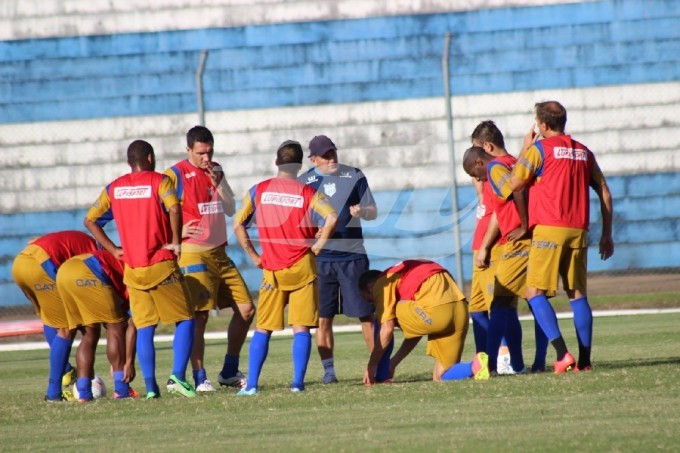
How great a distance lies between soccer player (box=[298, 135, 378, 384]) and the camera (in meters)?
10.8

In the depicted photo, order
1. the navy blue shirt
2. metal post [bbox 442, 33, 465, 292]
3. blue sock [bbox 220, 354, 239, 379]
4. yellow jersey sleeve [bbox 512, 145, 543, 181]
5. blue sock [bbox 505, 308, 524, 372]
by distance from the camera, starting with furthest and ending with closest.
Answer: metal post [bbox 442, 33, 465, 292] < the navy blue shirt < blue sock [bbox 220, 354, 239, 379] < blue sock [bbox 505, 308, 524, 372] < yellow jersey sleeve [bbox 512, 145, 543, 181]

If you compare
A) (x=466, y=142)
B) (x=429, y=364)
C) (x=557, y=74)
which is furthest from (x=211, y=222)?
(x=557, y=74)

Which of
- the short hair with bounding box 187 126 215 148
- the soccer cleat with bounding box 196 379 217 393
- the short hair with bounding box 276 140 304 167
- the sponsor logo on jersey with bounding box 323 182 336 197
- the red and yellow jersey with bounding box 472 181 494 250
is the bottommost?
the soccer cleat with bounding box 196 379 217 393

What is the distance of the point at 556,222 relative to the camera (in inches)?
364

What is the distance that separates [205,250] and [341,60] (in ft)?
42.7

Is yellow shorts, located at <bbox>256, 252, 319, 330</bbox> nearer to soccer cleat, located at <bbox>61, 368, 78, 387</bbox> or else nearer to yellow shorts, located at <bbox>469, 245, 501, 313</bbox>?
yellow shorts, located at <bbox>469, 245, 501, 313</bbox>

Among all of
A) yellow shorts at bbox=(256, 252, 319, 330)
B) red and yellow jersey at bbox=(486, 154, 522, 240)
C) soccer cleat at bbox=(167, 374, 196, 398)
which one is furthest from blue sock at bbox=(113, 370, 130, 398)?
red and yellow jersey at bbox=(486, 154, 522, 240)

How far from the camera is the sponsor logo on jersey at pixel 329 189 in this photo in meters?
11.0

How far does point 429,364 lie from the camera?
1192cm

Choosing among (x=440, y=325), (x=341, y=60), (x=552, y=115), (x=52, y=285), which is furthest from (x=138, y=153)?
(x=341, y=60)

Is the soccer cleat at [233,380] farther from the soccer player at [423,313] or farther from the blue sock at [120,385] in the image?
the soccer player at [423,313]

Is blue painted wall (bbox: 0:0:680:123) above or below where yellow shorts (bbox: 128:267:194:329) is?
above

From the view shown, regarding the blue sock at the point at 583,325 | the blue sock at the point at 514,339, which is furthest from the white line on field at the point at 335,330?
the blue sock at the point at 583,325

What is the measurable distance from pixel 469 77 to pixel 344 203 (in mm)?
11807
